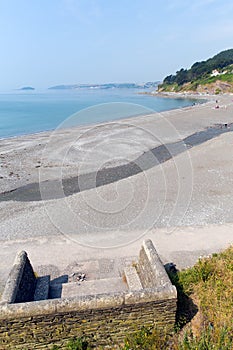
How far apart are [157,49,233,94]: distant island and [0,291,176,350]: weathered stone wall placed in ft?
352

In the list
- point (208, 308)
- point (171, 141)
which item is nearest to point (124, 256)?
point (208, 308)

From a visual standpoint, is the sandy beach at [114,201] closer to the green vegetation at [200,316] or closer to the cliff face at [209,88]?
the green vegetation at [200,316]

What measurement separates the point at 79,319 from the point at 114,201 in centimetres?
888

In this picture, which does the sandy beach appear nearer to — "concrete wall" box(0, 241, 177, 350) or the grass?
the grass

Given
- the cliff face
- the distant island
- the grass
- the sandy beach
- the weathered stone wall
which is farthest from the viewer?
the distant island

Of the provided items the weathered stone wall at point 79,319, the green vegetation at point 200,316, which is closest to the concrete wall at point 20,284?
the weathered stone wall at point 79,319

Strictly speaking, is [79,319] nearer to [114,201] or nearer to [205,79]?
[114,201]

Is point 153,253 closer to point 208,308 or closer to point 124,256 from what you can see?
point 208,308

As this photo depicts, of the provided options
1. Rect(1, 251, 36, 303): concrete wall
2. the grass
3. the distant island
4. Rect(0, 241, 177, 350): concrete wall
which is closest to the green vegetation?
the grass

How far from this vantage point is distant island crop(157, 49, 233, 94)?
10419cm

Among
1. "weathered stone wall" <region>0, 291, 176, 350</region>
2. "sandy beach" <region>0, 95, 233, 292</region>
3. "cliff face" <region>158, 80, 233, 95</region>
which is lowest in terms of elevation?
"sandy beach" <region>0, 95, 233, 292</region>

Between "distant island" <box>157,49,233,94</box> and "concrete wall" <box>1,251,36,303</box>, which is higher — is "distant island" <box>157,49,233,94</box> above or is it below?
above

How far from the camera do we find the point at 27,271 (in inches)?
272

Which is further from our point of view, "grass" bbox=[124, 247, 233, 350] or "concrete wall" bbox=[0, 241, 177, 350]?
"grass" bbox=[124, 247, 233, 350]
